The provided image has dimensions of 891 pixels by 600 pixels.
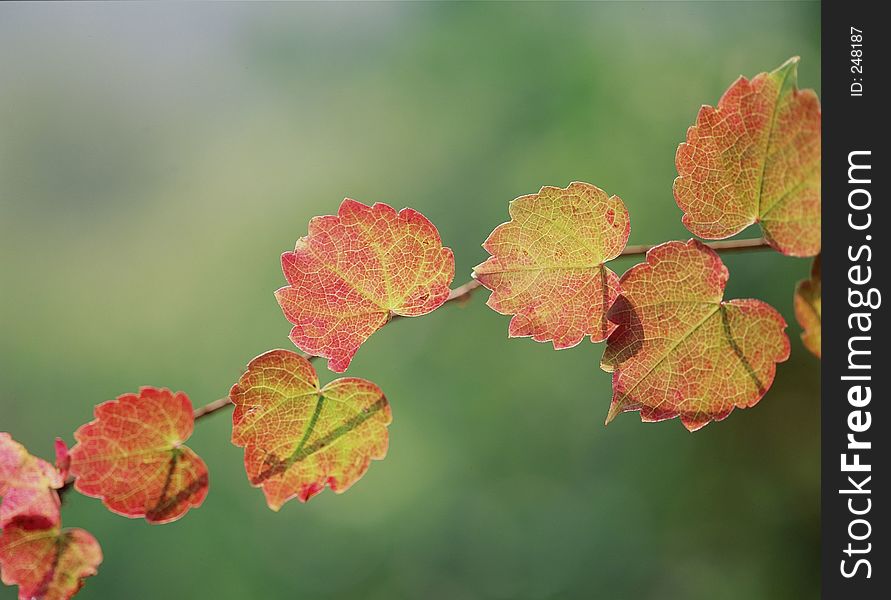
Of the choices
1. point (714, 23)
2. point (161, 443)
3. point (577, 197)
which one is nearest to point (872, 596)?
point (577, 197)

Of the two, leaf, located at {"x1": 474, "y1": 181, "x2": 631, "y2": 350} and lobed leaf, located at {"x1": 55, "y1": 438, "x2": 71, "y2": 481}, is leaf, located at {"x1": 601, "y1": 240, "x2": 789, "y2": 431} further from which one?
lobed leaf, located at {"x1": 55, "y1": 438, "x2": 71, "y2": 481}

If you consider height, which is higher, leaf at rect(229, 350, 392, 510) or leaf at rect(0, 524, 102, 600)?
leaf at rect(229, 350, 392, 510)

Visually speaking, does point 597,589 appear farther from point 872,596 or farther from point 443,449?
point 872,596

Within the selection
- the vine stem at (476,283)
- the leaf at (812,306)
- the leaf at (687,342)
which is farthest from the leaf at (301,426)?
the leaf at (812,306)

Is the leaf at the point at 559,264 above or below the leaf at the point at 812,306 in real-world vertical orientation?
above

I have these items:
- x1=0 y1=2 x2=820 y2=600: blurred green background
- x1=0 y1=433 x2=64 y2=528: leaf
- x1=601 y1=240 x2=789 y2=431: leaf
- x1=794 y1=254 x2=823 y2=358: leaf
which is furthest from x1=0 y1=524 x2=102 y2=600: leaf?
x1=0 y1=2 x2=820 y2=600: blurred green background

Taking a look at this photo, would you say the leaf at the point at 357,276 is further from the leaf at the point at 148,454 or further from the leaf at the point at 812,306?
the leaf at the point at 812,306
